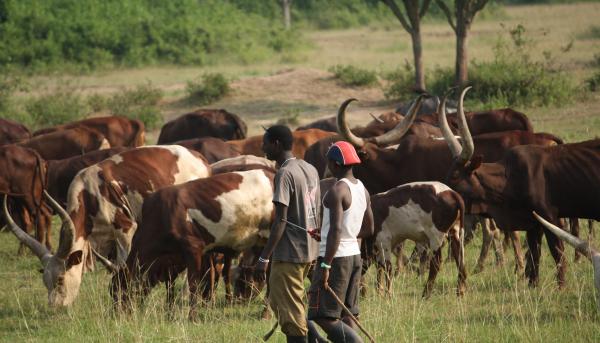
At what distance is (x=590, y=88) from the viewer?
24.9 metres

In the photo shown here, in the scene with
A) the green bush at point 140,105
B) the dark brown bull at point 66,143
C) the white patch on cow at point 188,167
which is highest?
the white patch on cow at point 188,167

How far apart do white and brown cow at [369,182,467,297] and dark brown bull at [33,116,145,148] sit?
789cm

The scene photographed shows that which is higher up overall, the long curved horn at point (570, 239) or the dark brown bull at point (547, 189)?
the long curved horn at point (570, 239)

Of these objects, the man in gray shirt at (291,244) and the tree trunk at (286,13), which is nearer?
the man in gray shirt at (291,244)

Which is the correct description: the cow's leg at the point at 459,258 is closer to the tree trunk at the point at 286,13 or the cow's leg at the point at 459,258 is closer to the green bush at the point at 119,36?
the green bush at the point at 119,36

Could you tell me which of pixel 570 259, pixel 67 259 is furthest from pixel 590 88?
pixel 67 259

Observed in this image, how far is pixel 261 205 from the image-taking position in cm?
1028

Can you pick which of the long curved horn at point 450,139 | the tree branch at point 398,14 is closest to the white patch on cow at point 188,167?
the long curved horn at point 450,139

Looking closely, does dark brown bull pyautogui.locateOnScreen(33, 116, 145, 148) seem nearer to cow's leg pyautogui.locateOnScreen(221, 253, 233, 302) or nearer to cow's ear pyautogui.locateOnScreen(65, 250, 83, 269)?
cow's leg pyautogui.locateOnScreen(221, 253, 233, 302)

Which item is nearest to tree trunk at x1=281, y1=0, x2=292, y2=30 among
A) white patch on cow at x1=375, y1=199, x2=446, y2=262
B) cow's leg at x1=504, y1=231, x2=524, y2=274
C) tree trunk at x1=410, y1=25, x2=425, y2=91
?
tree trunk at x1=410, y1=25, x2=425, y2=91

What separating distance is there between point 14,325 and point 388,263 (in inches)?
145

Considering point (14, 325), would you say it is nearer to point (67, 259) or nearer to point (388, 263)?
point (67, 259)

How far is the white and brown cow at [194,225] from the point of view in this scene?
10078mm

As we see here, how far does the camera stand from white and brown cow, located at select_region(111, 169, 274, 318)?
10078 millimetres
